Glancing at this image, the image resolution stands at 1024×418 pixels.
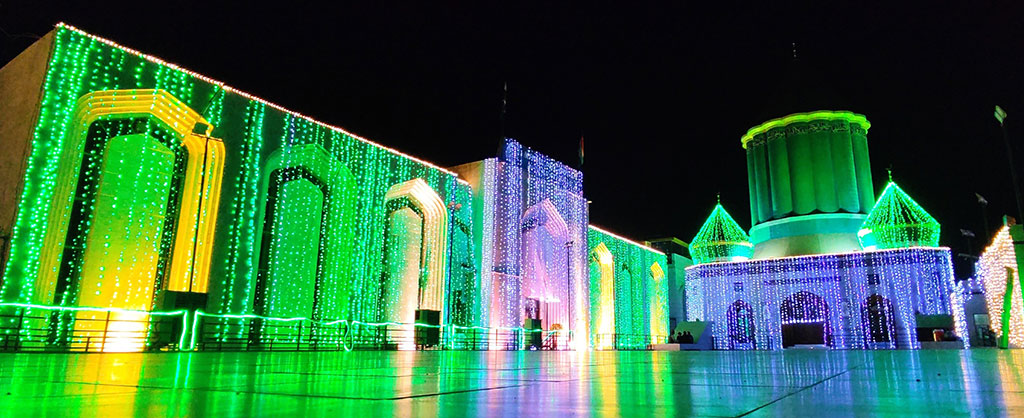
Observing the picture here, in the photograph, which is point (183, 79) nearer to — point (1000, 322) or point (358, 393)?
point (358, 393)

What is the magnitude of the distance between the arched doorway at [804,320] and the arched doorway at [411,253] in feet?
53.0

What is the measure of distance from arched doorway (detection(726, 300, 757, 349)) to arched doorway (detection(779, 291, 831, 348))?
1320mm

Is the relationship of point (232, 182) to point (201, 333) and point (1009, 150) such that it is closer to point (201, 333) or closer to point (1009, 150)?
point (201, 333)

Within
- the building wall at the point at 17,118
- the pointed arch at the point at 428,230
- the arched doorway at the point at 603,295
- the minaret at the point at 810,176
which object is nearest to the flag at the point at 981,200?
the minaret at the point at 810,176

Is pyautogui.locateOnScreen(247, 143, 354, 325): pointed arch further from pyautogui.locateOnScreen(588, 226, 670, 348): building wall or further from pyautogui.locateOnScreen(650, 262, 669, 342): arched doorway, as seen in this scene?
pyautogui.locateOnScreen(650, 262, 669, 342): arched doorway

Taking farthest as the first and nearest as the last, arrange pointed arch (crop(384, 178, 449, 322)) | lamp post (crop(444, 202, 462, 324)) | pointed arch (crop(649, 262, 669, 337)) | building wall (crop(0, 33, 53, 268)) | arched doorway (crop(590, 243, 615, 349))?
pointed arch (crop(649, 262, 669, 337)), arched doorway (crop(590, 243, 615, 349)), pointed arch (crop(384, 178, 449, 322)), lamp post (crop(444, 202, 462, 324)), building wall (crop(0, 33, 53, 268))

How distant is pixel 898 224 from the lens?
2623cm

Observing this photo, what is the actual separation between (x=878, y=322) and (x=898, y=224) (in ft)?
13.8

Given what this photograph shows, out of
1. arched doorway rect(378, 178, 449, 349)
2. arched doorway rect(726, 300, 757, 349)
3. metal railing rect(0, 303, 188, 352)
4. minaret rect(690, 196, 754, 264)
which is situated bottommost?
metal railing rect(0, 303, 188, 352)

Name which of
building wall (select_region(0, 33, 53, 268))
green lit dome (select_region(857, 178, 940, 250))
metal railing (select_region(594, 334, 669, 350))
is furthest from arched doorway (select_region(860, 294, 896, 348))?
building wall (select_region(0, 33, 53, 268))

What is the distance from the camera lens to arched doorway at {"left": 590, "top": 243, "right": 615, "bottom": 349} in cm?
2980

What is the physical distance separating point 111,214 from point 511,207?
12720 mm

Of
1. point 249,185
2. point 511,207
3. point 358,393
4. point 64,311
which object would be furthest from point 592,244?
point 358,393

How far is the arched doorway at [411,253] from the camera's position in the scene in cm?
2023
